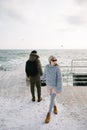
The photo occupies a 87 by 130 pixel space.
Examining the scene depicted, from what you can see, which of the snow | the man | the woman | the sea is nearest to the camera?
the snow

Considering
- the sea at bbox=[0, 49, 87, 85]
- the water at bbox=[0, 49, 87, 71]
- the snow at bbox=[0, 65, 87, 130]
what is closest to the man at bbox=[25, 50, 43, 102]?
the snow at bbox=[0, 65, 87, 130]

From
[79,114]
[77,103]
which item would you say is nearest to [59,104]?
[77,103]

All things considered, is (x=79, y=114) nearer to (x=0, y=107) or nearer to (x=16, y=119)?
(x=16, y=119)

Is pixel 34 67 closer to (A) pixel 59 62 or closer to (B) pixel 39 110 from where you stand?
(B) pixel 39 110

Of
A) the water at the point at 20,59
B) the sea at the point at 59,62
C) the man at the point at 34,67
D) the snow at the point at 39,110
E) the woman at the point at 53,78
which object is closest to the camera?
the snow at the point at 39,110

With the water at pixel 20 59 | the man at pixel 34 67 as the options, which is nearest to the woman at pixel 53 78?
the man at pixel 34 67

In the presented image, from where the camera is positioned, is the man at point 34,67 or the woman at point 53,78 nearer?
the woman at point 53,78

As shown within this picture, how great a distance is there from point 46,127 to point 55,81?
1.15 m

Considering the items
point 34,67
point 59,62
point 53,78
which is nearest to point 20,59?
point 59,62

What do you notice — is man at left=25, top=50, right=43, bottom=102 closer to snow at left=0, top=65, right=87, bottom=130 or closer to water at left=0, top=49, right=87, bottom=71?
snow at left=0, top=65, right=87, bottom=130

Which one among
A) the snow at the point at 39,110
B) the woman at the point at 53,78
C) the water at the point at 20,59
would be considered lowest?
the water at the point at 20,59

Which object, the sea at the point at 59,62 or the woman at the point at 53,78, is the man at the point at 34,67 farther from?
the sea at the point at 59,62

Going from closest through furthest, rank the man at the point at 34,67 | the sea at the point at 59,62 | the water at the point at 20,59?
the man at the point at 34,67, the sea at the point at 59,62, the water at the point at 20,59

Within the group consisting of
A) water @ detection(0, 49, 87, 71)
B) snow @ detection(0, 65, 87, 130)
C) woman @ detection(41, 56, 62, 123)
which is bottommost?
water @ detection(0, 49, 87, 71)
